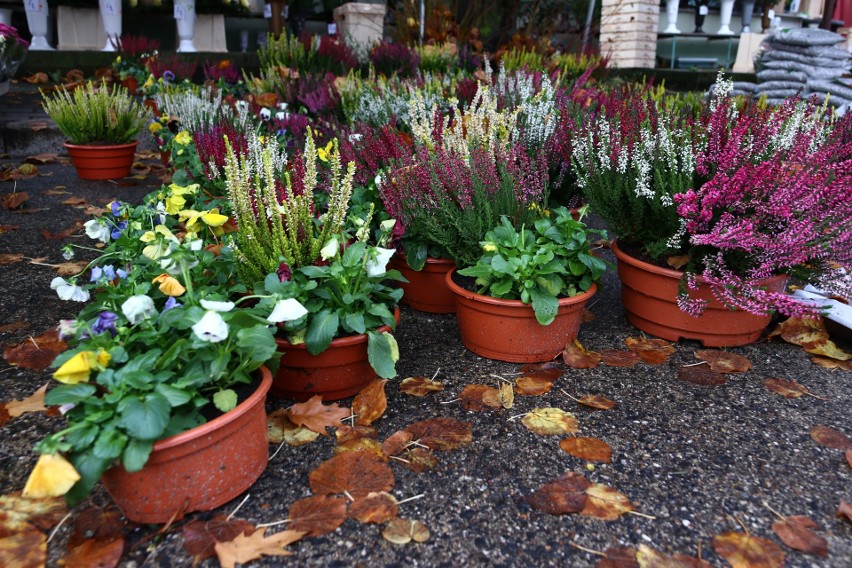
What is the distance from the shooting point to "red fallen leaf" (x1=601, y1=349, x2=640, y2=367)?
2375 millimetres

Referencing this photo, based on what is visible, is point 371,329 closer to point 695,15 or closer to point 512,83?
point 512,83

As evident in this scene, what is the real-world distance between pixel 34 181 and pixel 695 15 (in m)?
12.3

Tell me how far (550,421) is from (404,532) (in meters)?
0.64

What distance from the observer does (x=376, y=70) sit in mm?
7004

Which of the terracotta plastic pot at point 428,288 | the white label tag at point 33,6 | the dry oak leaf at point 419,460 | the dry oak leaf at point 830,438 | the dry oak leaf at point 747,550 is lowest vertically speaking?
the dry oak leaf at point 747,550

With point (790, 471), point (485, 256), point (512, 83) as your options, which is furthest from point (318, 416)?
point (512, 83)

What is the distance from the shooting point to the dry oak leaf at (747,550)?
4.83 ft

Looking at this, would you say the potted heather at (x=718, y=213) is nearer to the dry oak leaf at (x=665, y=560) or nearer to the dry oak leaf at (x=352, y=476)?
the dry oak leaf at (x=665, y=560)

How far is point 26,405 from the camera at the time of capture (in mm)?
2010

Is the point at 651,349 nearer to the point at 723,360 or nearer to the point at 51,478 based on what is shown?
the point at 723,360

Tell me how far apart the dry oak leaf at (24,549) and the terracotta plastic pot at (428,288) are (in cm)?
159

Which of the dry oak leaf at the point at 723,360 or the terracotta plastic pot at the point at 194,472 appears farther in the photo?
the dry oak leaf at the point at 723,360

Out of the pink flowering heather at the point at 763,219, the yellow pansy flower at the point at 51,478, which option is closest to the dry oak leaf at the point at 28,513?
the yellow pansy flower at the point at 51,478

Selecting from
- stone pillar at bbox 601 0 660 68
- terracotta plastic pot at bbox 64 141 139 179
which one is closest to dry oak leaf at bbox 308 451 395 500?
terracotta plastic pot at bbox 64 141 139 179
